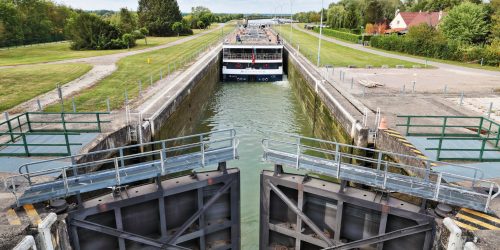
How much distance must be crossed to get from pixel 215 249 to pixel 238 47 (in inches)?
1320

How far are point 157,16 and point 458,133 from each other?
76.7 meters

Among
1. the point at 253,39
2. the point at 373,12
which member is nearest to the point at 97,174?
the point at 253,39

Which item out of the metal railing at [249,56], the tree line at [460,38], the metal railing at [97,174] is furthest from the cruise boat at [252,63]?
the metal railing at [97,174]

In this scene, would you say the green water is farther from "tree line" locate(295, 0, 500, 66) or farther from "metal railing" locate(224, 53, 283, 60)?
"tree line" locate(295, 0, 500, 66)

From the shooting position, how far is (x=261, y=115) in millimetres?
27141

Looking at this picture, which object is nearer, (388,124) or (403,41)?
(388,124)

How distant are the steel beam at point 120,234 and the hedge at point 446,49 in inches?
1684

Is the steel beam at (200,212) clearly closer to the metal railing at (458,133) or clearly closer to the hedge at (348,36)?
the metal railing at (458,133)

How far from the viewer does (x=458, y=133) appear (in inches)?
591

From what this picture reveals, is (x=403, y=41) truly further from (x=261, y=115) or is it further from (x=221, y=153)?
(x=221, y=153)

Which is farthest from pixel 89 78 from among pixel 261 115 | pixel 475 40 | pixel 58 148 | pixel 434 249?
pixel 475 40

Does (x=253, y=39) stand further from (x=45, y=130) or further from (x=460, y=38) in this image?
(x=45, y=130)

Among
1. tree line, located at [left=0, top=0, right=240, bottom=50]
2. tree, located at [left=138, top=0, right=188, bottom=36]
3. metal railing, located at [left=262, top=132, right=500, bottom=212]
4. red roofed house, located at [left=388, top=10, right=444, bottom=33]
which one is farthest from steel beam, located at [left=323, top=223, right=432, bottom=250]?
red roofed house, located at [left=388, top=10, right=444, bottom=33]

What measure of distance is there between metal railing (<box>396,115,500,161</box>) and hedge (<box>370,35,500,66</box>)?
28.7m
